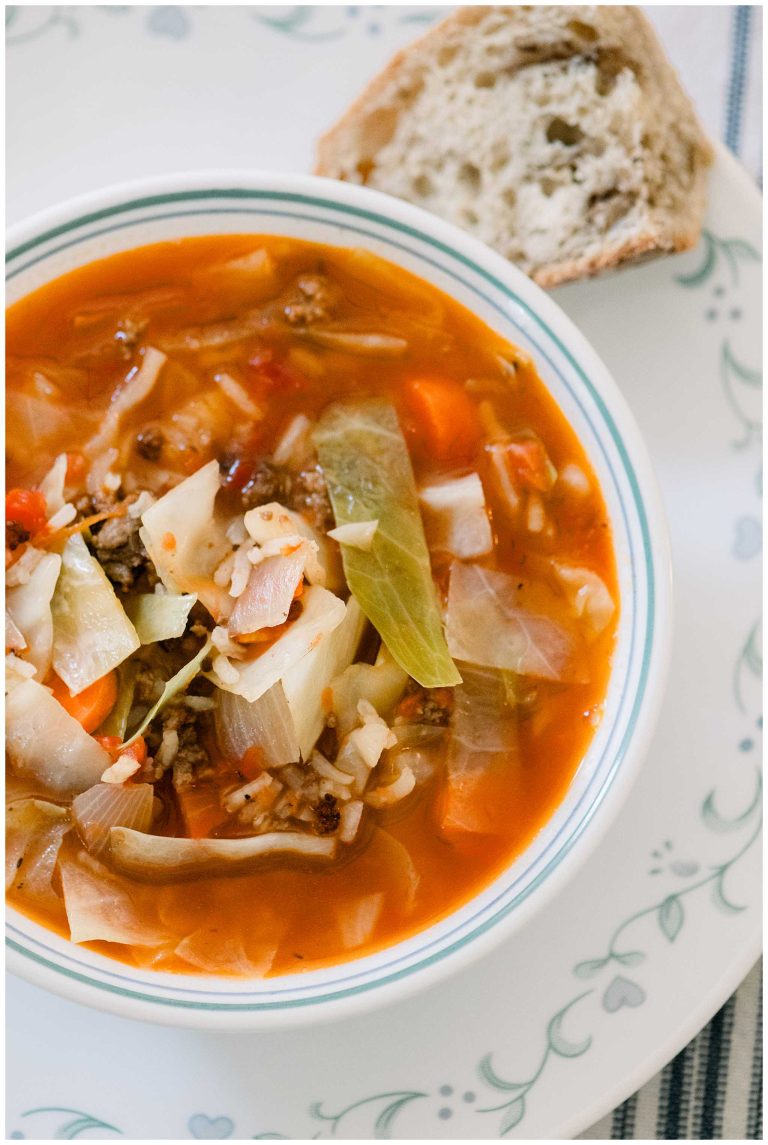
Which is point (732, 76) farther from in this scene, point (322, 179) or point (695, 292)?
point (322, 179)

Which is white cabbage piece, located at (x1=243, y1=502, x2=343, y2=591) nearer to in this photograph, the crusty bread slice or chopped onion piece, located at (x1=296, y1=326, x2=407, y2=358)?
chopped onion piece, located at (x1=296, y1=326, x2=407, y2=358)

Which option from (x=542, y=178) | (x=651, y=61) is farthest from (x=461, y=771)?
(x=651, y=61)

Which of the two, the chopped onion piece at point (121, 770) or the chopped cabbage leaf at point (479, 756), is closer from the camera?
the chopped onion piece at point (121, 770)

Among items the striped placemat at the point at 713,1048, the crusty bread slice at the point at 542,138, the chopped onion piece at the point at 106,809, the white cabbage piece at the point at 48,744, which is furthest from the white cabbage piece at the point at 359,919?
the crusty bread slice at the point at 542,138

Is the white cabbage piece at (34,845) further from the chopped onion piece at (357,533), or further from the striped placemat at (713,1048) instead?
the striped placemat at (713,1048)

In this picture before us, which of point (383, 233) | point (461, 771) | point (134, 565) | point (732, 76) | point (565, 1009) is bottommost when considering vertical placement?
point (565, 1009)

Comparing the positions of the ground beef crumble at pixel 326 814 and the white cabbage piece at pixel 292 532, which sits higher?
the white cabbage piece at pixel 292 532

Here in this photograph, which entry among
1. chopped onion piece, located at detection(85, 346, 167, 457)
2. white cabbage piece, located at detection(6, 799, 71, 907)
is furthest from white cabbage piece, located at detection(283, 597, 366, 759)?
chopped onion piece, located at detection(85, 346, 167, 457)
